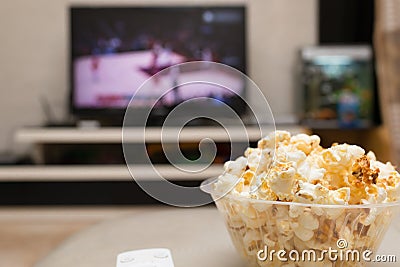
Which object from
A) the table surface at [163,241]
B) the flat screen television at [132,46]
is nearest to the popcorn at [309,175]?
the table surface at [163,241]

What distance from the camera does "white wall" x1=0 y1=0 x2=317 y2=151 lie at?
12.3 ft

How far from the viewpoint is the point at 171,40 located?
3.57 meters

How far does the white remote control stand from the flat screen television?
2.76 meters

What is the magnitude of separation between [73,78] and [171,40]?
66cm

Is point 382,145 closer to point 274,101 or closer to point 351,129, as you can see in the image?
point 351,129

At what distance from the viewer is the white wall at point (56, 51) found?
375 cm

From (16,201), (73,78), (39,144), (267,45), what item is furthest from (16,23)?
(267,45)

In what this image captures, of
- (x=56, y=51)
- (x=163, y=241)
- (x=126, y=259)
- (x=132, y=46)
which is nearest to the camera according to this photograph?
(x=126, y=259)

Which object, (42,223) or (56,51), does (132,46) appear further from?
(42,223)

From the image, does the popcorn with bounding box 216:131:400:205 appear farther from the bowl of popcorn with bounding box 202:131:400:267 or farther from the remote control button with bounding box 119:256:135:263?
the remote control button with bounding box 119:256:135:263

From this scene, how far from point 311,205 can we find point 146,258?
0.28 m

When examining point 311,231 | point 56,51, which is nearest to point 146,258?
point 311,231

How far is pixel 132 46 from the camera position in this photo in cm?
357

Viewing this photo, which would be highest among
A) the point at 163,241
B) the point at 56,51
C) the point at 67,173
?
the point at 56,51
